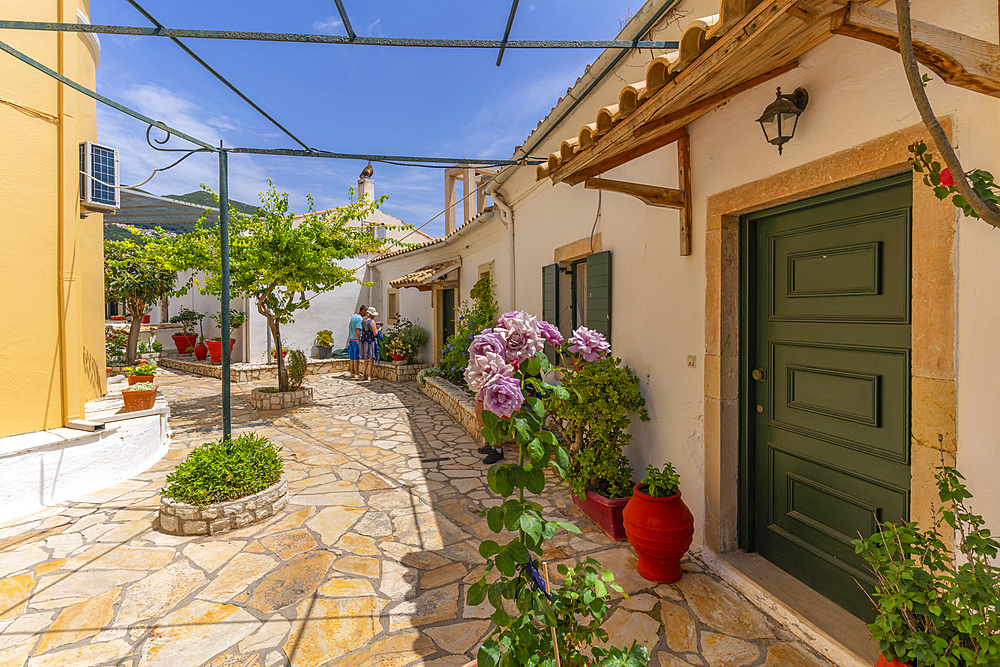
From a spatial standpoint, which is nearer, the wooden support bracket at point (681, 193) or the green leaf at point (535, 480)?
the green leaf at point (535, 480)

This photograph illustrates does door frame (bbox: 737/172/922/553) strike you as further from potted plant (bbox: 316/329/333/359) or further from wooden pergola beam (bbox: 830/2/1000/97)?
potted plant (bbox: 316/329/333/359)

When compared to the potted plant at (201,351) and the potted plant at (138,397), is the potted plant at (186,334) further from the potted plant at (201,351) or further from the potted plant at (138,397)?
the potted plant at (138,397)

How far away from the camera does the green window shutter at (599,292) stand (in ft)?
15.0

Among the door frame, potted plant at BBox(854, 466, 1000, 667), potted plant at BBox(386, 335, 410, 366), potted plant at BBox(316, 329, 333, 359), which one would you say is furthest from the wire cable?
potted plant at BBox(316, 329, 333, 359)

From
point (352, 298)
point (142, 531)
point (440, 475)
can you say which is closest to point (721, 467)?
point (440, 475)

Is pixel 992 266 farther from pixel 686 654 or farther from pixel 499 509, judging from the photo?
pixel 686 654

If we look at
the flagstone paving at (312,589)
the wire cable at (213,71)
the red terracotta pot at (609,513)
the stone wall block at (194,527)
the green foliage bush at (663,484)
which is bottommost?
the flagstone paving at (312,589)

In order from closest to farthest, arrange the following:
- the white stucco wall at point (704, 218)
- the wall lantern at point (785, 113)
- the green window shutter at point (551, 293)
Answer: the white stucco wall at point (704, 218)
the wall lantern at point (785, 113)
the green window shutter at point (551, 293)

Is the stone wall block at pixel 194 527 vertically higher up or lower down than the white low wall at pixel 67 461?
lower down

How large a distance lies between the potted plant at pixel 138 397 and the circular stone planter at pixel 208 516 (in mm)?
2859

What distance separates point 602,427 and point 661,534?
3.37 feet

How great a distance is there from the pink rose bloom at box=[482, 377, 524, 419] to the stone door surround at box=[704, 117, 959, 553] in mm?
1860

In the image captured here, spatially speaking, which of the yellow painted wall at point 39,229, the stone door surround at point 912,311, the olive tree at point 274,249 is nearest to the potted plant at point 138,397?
the yellow painted wall at point 39,229

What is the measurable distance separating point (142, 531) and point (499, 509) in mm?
3974
